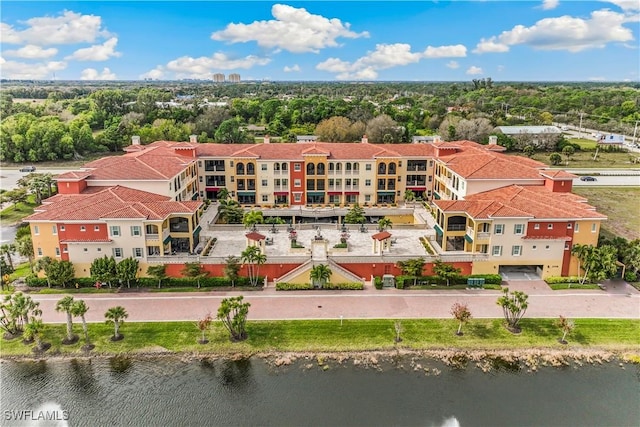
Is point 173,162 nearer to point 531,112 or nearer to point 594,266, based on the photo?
point 594,266

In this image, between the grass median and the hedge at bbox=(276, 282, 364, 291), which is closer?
the grass median

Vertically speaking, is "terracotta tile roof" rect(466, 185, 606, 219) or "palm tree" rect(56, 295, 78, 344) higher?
"terracotta tile roof" rect(466, 185, 606, 219)

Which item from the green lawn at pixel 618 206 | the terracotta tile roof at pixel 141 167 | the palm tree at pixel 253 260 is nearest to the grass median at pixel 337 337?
the palm tree at pixel 253 260

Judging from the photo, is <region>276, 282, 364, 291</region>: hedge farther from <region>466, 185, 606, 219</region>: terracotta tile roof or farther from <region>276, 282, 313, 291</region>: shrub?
<region>466, 185, 606, 219</region>: terracotta tile roof

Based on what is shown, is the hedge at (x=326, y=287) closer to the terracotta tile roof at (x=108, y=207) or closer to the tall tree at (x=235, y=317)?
the tall tree at (x=235, y=317)

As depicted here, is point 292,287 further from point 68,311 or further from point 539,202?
point 539,202

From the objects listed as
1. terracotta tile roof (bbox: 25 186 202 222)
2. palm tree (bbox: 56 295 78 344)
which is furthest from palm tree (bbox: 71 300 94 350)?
terracotta tile roof (bbox: 25 186 202 222)

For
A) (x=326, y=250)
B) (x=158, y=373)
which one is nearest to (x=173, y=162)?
(x=326, y=250)
